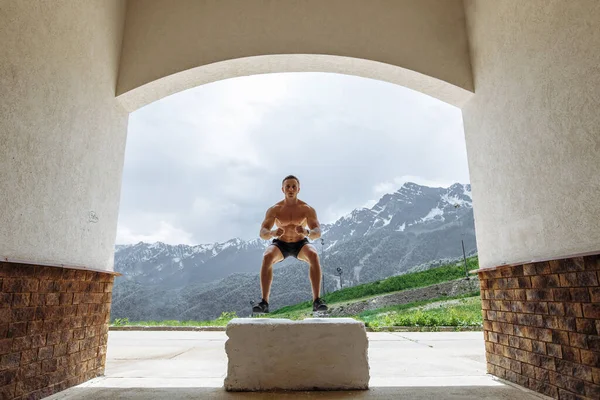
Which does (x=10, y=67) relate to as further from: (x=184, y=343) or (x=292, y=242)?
(x=184, y=343)

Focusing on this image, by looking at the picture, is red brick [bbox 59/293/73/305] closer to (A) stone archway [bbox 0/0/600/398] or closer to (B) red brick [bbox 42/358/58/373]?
(A) stone archway [bbox 0/0/600/398]

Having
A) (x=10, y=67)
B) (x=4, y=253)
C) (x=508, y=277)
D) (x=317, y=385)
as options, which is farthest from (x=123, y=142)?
Answer: (x=508, y=277)

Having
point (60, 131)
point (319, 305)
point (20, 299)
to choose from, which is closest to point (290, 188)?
point (319, 305)

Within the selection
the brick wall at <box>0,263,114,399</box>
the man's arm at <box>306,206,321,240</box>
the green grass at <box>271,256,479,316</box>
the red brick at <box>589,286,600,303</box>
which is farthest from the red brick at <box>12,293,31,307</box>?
the green grass at <box>271,256,479,316</box>

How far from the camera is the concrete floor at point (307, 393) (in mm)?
2229

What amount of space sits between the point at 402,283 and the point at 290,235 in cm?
1137

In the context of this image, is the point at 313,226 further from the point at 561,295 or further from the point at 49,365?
the point at 49,365

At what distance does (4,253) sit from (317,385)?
1.95 metres

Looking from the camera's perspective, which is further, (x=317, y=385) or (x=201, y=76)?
(x=201, y=76)

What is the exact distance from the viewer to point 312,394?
2.25 meters

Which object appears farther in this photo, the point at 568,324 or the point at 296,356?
the point at 296,356

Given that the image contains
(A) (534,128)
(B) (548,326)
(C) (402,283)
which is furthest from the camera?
(C) (402,283)

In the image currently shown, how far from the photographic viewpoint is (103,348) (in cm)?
290

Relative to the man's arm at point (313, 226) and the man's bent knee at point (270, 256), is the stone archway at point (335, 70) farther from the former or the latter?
the man's arm at point (313, 226)
